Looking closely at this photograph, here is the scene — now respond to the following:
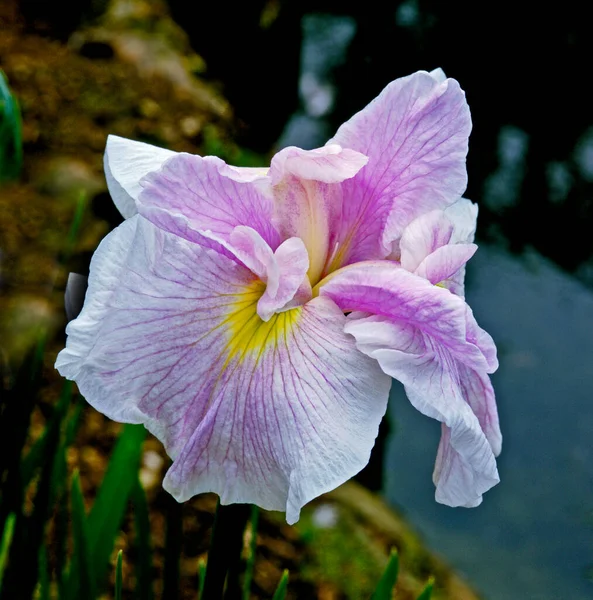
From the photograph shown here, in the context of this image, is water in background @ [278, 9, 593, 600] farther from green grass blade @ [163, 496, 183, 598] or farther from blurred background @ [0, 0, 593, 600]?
green grass blade @ [163, 496, 183, 598]

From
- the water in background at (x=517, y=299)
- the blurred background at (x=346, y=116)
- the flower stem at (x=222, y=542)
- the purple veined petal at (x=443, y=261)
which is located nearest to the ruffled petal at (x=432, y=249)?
the purple veined petal at (x=443, y=261)

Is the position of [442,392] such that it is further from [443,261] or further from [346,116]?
[346,116]

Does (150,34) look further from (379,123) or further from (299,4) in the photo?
(379,123)

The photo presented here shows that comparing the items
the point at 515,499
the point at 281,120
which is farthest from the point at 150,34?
the point at 515,499

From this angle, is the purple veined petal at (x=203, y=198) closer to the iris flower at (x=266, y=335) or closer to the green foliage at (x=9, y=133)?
the iris flower at (x=266, y=335)

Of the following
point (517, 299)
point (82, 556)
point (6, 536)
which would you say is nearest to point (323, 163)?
point (82, 556)
